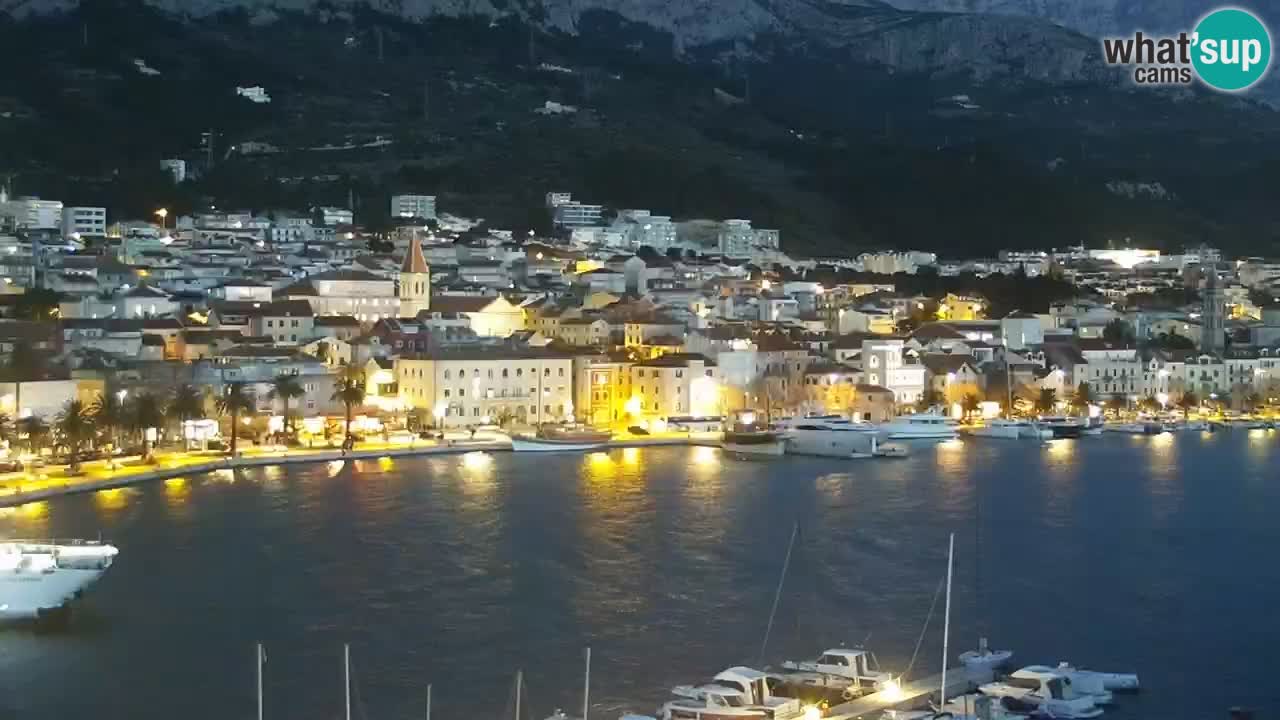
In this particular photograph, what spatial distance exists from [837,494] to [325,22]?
47.1 m

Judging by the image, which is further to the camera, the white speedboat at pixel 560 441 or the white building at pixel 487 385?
the white building at pixel 487 385

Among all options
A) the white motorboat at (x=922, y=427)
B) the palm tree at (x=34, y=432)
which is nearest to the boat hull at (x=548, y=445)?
the white motorboat at (x=922, y=427)

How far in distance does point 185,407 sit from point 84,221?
19.8 metres

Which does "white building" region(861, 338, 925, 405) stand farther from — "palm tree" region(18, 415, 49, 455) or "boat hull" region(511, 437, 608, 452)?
"palm tree" region(18, 415, 49, 455)

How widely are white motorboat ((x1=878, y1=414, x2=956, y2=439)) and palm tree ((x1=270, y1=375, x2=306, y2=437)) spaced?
27.6 feet

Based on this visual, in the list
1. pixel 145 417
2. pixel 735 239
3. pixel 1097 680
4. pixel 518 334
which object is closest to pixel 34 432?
pixel 145 417

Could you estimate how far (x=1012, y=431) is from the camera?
94.2 ft

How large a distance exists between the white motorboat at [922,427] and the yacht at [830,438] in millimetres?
858

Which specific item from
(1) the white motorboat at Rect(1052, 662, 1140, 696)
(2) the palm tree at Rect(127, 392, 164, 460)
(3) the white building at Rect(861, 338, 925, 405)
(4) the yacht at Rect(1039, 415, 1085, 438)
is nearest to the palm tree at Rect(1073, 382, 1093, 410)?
(4) the yacht at Rect(1039, 415, 1085, 438)

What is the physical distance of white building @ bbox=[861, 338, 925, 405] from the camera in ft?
102

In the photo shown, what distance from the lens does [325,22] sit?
63969 millimetres

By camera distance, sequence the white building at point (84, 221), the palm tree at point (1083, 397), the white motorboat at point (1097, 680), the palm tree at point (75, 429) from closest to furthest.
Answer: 1. the white motorboat at point (1097, 680)
2. the palm tree at point (75, 429)
3. the palm tree at point (1083, 397)
4. the white building at point (84, 221)

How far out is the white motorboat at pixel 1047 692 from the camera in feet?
35.0

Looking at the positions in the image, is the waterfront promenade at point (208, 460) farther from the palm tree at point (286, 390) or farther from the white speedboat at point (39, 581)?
the white speedboat at point (39, 581)
